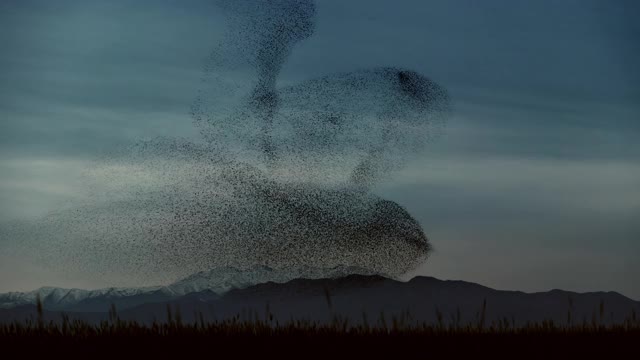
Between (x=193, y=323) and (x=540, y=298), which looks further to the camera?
(x=540, y=298)

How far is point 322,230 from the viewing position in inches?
920

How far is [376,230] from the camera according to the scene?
23.9 metres

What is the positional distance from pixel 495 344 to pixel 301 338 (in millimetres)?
3012

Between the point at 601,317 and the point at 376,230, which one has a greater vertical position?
the point at 376,230

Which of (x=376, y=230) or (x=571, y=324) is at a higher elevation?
(x=376, y=230)

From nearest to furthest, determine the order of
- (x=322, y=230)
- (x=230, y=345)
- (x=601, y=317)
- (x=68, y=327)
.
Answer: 1. (x=230, y=345)
2. (x=68, y=327)
3. (x=601, y=317)
4. (x=322, y=230)

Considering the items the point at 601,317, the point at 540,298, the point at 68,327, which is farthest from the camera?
the point at 540,298

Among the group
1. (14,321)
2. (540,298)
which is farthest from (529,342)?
(540,298)

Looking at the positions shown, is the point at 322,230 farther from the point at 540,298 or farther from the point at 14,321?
the point at 540,298

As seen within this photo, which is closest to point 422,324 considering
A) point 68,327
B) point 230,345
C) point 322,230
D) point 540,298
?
point 230,345

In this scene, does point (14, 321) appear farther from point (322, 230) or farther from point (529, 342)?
point (322, 230)

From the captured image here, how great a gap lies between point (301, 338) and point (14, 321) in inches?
190

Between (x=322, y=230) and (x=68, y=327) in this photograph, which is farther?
(x=322, y=230)

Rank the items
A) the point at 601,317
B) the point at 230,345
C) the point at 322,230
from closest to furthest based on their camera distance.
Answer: the point at 230,345
the point at 601,317
the point at 322,230
